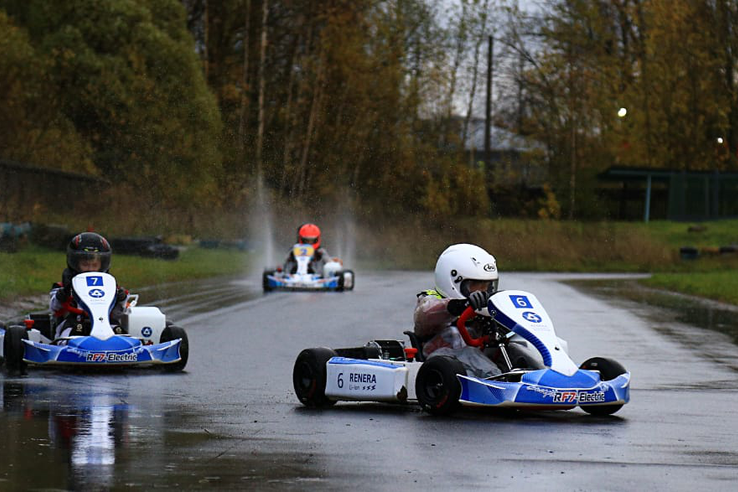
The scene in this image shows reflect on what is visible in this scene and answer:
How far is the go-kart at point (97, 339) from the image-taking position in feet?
39.8

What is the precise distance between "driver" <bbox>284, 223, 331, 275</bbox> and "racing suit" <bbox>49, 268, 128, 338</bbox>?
16581 mm

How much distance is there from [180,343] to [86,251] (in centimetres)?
146

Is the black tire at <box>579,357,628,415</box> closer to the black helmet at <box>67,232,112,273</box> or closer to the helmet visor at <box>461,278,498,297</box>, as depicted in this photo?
the helmet visor at <box>461,278,498,297</box>

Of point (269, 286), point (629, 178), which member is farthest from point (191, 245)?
point (629, 178)

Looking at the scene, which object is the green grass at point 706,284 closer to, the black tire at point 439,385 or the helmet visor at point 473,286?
the helmet visor at point 473,286

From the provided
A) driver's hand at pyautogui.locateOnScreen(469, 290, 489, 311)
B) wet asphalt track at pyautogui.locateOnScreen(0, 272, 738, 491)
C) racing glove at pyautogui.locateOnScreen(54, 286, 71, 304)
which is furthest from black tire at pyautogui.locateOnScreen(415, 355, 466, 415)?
racing glove at pyautogui.locateOnScreen(54, 286, 71, 304)

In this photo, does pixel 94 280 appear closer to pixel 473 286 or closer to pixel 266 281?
pixel 473 286

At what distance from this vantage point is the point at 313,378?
1038cm

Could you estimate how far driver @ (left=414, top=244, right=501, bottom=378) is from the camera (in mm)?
10344

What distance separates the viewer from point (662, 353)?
1600 cm

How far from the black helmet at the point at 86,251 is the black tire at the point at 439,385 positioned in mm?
4709

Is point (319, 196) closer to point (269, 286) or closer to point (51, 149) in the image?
point (51, 149)

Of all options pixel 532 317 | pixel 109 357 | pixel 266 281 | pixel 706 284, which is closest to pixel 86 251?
pixel 109 357

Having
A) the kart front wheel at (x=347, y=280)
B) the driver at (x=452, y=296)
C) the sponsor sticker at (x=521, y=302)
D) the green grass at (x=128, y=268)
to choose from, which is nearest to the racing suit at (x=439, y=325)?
the driver at (x=452, y=296)
